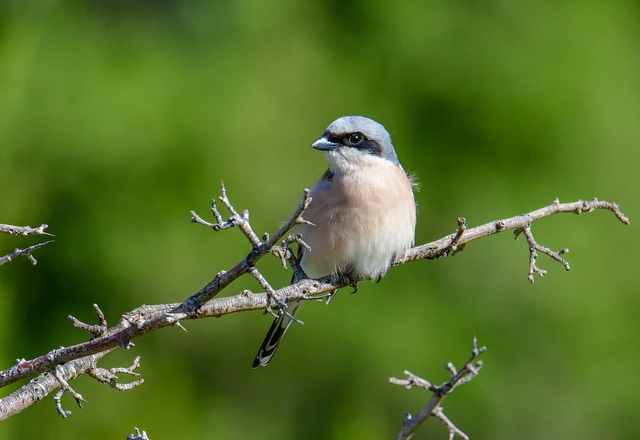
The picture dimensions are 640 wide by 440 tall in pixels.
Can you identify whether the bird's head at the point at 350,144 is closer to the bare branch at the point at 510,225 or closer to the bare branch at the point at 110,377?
the bare branch at the point at 510,225

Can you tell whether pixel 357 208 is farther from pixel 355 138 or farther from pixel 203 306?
pixel 203 306

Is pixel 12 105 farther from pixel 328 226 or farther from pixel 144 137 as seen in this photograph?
pixel 328 226

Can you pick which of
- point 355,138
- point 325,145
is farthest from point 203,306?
point 355,138

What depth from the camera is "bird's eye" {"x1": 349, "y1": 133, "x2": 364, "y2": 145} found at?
4039mm

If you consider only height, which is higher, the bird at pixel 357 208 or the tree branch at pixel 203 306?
the bird at pixel 357 208

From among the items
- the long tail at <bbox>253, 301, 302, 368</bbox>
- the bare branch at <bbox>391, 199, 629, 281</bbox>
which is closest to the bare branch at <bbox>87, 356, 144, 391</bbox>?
the bare branch at <bbox>391, 199, 629, 281</bbox>

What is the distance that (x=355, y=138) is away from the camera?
13.3ft

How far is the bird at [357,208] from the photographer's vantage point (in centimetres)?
384

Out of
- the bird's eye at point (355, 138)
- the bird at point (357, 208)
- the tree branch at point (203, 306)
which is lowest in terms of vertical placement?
the tree branch at point (203, 306)

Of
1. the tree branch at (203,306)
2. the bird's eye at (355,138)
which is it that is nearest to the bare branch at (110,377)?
the tree branch at (203,306)

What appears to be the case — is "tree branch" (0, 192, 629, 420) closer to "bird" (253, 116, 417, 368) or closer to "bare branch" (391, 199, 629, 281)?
"bare branch" (391, 199, 629, 281)

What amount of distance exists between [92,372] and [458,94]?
4688 millimetres

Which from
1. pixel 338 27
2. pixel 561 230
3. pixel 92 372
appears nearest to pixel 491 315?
pixel 561 230

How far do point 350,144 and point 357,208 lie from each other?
442 mm
